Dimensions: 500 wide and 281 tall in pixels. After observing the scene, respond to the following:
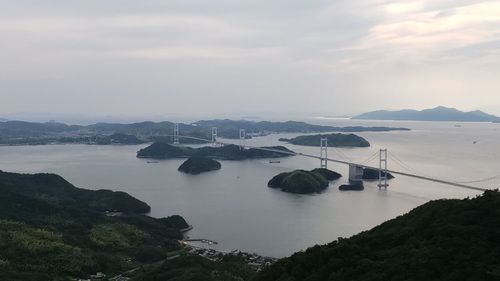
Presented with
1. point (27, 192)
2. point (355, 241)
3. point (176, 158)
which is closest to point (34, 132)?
point (176, 158)

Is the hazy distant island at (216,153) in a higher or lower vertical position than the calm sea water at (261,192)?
higher

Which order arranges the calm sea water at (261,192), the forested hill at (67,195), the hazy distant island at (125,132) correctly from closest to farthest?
the calm sea water at (261,192) → the forested hill at (67,195) → the hazy distant island at (125,132)

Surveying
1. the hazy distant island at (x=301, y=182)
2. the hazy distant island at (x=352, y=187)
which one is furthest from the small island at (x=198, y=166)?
the hazy distant island at (x=352, y=187)

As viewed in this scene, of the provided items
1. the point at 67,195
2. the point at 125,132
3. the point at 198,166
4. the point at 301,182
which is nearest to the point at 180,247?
the point at 67,195

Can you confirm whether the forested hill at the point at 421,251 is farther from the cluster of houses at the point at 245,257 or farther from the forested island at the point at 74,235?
the forested island at the point at 74,235

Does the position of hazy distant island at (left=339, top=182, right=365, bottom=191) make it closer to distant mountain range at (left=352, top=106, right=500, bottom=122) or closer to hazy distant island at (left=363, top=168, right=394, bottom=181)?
hazy distant island at (left=363, top=168, right=394, bottom=181)

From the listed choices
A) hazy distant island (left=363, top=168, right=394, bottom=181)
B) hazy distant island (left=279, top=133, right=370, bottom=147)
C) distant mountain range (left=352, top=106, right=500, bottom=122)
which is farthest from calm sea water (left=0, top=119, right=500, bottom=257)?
distant mountain range (left=352, top=106, right=500, bottom=122)

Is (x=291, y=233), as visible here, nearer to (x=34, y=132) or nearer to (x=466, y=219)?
(x=466, y=219)
